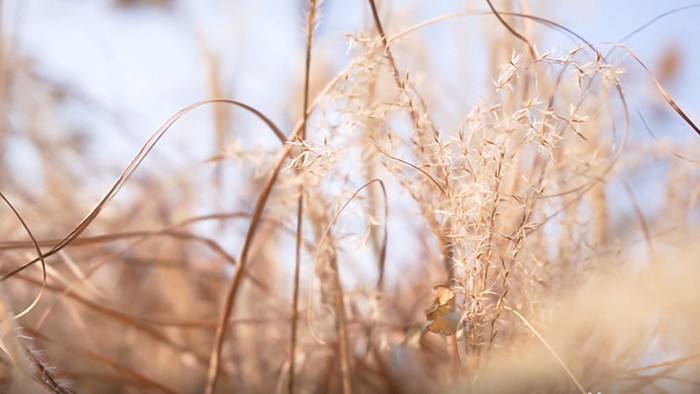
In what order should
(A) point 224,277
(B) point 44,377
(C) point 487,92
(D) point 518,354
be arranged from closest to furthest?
(B) point 44,377, (D) point 518,354, (C) point 487,92, (A) point 224,277

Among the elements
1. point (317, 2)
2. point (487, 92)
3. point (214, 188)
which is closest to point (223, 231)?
point (214, 188)

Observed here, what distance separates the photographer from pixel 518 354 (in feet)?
1.61

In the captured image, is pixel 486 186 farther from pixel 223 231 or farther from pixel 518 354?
pixel 223 231

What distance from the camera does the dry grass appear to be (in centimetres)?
41

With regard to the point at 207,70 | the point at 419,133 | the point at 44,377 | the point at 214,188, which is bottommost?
the point at 44,377

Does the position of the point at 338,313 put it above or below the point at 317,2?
below

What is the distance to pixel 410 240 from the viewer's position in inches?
36.3

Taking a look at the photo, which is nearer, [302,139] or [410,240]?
[302,139]

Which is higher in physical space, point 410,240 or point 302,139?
point 410,240

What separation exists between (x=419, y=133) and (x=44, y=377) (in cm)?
27

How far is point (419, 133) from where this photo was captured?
1.45ft

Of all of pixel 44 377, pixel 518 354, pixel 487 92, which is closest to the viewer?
pixel 44 377

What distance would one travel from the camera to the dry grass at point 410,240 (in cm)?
41

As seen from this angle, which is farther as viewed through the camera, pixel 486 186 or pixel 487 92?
pixel 487 92
